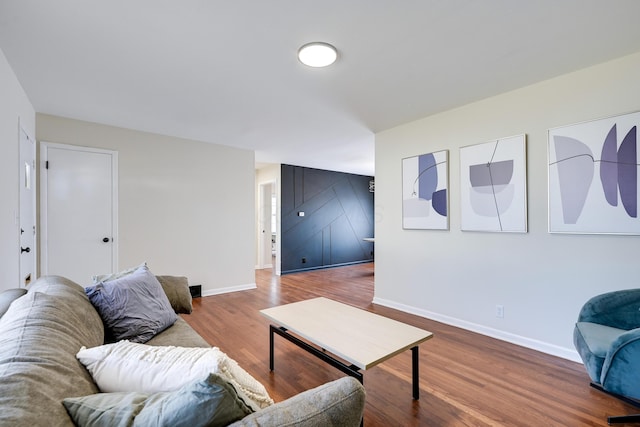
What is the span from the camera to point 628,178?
2188 mm

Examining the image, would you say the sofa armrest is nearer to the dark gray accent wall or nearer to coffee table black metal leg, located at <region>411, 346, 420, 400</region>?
coffee table black metal leg, located at <region>411, 346, 420, 400</region>

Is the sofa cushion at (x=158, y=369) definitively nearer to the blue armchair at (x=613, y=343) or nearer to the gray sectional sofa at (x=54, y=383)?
the gray sectional sofa at (x=54, y=383)

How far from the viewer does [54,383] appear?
0.74 m

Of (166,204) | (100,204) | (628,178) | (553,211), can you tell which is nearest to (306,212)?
(166,204)

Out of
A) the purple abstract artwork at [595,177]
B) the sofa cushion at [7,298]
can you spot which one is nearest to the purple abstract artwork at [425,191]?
the purple abstract artwork at [595,177]

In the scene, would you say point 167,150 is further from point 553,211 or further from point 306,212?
point 553,211

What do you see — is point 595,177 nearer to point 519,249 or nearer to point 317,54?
point 519,249

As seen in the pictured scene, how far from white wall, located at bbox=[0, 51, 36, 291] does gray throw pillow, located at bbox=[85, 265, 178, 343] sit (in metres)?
1.06

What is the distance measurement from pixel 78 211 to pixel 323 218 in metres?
4.62

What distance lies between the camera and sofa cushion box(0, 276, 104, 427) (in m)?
0.62

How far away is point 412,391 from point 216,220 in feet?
12.0

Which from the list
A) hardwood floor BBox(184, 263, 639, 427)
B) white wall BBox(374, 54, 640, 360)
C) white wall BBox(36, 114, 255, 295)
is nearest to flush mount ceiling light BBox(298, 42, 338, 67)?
white wall BBox(374, 54, 640, 360)

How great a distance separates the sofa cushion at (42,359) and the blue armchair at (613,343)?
2388mm

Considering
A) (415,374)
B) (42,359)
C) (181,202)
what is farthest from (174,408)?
(181,202)
